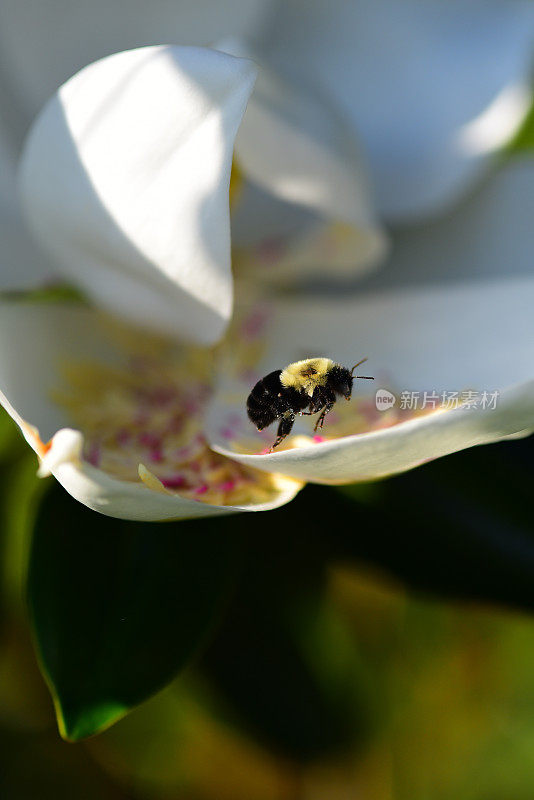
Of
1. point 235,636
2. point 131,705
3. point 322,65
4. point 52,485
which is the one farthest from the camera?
point 322,65

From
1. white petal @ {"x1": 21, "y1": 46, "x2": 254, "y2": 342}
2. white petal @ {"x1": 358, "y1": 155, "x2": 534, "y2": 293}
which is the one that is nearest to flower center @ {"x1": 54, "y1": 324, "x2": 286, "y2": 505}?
white petal @ {"x1": 21, "y1": 46, "x2": 254, "y2": 342}

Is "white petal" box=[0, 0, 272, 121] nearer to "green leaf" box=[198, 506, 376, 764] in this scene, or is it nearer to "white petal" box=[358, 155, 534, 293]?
"white petal" box=[358, 155, 534, 293]

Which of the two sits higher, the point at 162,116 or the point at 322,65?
the point at 162,116

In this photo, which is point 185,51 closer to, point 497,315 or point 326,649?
point 497,315

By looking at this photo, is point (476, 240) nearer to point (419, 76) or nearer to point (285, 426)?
point (419, 76)

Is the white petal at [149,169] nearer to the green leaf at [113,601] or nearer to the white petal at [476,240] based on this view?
the green leaf at [113,601]

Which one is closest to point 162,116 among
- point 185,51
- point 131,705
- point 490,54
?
point 185,51
